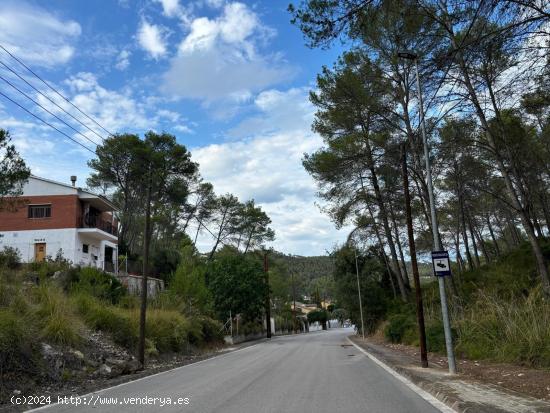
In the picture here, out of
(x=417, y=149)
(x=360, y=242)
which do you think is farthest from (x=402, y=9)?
(x=360, y=242)

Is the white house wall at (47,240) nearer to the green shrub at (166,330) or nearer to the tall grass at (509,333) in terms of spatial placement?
the green shrub at (166,330)

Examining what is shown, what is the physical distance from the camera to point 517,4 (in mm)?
9555

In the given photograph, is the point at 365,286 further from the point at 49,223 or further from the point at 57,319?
the point at 57,319

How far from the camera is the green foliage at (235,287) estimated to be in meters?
41.9

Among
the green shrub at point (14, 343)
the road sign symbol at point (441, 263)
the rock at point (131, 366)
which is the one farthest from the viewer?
the rock at point (131, 366)

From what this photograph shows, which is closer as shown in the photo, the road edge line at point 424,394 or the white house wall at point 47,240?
the road edge line at point 424,394

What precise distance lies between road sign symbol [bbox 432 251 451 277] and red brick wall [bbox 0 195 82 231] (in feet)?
116

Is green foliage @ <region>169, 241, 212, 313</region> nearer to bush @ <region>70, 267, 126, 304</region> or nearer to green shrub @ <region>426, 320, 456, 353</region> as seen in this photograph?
bush @ <region>70, 267, 126, 304</region>

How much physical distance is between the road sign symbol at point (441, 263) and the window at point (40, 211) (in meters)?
36.7

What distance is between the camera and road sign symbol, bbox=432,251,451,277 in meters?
12.9

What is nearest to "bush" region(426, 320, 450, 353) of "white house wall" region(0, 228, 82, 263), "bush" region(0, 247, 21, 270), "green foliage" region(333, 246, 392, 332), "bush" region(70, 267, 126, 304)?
"bush" region(70, 267, 126, 304)

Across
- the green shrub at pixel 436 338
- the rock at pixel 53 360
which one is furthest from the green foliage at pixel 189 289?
the rock at pixel 53 360

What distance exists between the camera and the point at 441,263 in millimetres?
13023

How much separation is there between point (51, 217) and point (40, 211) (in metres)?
1.19
